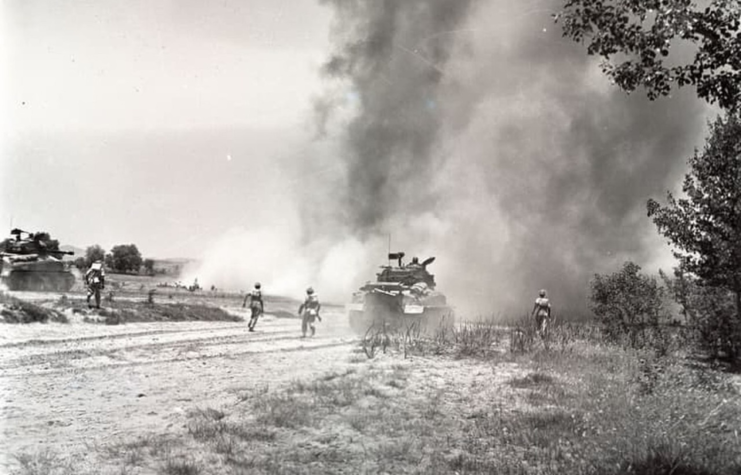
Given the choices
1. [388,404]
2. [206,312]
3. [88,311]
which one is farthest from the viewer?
[206,312]

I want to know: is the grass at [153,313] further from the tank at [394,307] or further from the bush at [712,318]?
the bush at [712,318]

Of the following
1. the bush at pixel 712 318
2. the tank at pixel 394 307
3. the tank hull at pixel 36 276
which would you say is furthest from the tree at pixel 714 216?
the tank hull at pixel 36 276

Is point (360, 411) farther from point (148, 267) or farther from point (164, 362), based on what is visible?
point (148, 267)

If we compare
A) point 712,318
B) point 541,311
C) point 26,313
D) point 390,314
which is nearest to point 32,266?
point 26,313

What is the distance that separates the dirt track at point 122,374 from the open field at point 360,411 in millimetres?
43

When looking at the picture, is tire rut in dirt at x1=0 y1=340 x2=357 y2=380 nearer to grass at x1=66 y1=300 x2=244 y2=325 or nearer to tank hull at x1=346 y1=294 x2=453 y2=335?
tank hull at x1=346 y1=294 x2=453 y2=335

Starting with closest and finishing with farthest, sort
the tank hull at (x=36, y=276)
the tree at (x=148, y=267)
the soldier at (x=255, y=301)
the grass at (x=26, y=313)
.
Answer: the grass at (x=26, y=313) < the soldier at (x=255, y=301) < the tank hull at (x=36, y=276) < the tree at (x=148, y=267)

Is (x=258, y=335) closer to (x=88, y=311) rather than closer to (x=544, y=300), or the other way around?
(x=88, y=311)

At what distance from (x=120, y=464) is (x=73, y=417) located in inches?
87.2

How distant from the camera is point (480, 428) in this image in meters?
8.23

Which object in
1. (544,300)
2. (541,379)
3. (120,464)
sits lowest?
(120,464)

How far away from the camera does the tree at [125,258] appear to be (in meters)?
69.1

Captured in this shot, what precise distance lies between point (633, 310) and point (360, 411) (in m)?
15.8

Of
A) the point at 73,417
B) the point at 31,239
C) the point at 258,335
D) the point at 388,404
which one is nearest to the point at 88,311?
the point at 258,335
